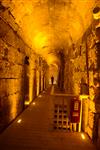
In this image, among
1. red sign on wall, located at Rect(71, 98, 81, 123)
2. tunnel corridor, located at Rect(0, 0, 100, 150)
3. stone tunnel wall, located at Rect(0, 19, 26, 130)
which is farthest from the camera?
red sign on wall, located at Rect(71, 98, 81, 123)

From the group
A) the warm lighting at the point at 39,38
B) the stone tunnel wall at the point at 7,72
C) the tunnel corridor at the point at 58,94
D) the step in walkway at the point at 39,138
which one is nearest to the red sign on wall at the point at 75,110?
the tunnel corridor at the point at 58,94

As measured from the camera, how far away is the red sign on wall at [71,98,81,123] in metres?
5.71

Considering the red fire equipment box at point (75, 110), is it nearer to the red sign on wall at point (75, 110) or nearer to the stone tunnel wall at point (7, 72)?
the red sign on wall at point (75, 110)

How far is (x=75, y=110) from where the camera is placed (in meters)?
5.71

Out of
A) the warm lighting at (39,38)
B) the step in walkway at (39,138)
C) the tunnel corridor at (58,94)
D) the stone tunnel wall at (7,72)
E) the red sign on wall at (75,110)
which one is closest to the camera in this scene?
the step in walkway at (39,138)

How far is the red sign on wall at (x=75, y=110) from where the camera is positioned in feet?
18.7

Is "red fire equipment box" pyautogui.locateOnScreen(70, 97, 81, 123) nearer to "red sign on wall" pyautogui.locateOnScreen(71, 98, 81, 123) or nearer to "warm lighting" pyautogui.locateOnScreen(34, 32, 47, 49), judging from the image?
"red sign on wall" pyautogui.locateOnScreen(71, 98, 81, 123)

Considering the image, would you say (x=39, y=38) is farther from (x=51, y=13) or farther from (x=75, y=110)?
(x=75, y=110)

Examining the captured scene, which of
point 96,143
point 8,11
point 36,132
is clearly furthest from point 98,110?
point 8,11

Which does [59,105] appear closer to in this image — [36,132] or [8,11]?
[36,132]

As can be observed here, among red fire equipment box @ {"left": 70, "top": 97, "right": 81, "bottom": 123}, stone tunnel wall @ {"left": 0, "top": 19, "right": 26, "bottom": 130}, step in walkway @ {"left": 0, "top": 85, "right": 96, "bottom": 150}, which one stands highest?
stone tunnel wall @ {"left": 0, "top": 19, "right": 26, "bottom": 130}

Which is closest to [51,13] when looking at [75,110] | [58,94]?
[58,94]

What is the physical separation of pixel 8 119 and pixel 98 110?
116 inches

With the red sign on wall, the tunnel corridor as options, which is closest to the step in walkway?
the tunnel corridor
